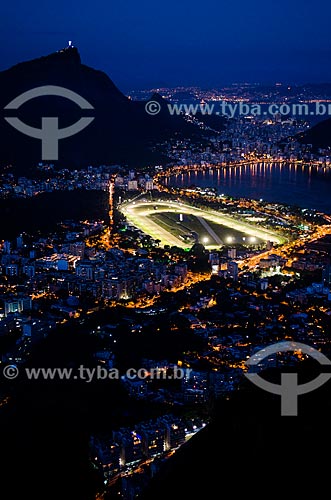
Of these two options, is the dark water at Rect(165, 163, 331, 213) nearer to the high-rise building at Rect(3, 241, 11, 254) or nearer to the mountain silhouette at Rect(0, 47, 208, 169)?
the mountain silhouette at Rect(0, 47, 208, 169)

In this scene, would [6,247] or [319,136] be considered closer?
[6,247]

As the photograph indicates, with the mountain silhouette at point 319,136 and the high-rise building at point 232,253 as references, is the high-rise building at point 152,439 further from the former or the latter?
the mountain silhouette at point 319,136

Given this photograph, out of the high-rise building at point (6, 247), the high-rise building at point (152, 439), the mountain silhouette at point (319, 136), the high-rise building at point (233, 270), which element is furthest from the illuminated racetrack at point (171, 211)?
the mountain silhouette at point (319, 136)

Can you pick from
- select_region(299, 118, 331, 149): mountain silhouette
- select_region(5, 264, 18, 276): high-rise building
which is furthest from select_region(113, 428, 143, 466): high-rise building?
select_region(299, 118, 331, 149): mountain silhouette
